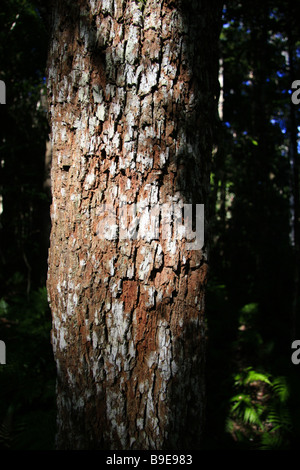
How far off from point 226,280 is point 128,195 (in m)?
5.88

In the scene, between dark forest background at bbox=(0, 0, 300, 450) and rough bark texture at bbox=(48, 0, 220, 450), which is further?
dark forest background at bbox=(0, 0, 300, 450)

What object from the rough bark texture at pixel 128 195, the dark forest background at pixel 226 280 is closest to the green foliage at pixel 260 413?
the dark forest background at pixel 226 280

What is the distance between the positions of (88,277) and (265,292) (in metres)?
5.04

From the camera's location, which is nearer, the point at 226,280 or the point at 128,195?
the point at 128,195

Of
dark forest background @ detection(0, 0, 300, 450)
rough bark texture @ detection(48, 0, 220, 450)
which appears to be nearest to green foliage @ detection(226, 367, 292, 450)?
dark forest background @ detection(0, 0, 300, 450)

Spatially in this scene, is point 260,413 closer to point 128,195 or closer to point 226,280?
point 128,195

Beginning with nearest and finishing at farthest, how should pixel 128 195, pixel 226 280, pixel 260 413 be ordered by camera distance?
pixel 128 195, pixel 260 413, pixel 226 280

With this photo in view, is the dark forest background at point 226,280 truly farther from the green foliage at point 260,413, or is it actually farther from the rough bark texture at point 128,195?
the rough bark texture at point 128,195

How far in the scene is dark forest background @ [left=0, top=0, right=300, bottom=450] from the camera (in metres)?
2.88

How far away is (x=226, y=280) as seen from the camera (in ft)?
21.8

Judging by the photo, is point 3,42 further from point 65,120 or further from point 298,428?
point 298,428

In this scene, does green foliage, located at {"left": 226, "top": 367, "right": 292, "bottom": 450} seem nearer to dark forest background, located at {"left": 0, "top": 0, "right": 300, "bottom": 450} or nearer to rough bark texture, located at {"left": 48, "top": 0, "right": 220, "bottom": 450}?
dark forest background, located at {"left": 0, "top": 0, "right": 300, "bottom": 450}

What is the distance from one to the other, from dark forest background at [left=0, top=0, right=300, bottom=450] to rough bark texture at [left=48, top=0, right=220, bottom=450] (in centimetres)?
32

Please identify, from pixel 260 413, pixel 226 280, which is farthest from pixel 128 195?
pixel 226 280
